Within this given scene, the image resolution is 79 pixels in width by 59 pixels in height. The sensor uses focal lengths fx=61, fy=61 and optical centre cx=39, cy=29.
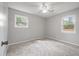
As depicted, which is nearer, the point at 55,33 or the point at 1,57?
the point at 1,57

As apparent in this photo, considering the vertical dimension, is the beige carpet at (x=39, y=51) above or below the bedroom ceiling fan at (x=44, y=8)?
below

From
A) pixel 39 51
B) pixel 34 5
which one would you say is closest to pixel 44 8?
pixel 34 5

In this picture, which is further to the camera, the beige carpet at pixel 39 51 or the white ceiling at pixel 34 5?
the beige carpet at pixel 39 51

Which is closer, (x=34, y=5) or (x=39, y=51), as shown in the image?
(x=34, y=5)

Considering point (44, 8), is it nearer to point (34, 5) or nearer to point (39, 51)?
point (34, 5)

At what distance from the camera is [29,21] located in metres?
1.05

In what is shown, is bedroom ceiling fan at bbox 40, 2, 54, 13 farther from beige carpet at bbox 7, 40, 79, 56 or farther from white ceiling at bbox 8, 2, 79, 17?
beige carpet at bbox 7, 40, 79, 56

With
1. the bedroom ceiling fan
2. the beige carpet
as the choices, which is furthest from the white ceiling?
the beige carpet

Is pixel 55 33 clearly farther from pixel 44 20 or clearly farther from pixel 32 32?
pixel 32 32

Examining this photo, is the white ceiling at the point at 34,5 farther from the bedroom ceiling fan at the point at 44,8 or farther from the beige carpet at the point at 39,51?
the beige carpet at the point at 39,51

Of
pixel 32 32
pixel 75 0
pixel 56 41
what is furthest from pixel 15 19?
pixel 56 41

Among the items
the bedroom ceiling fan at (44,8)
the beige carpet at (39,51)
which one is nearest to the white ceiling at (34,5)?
the bedroom ceiling fan at (44,8)

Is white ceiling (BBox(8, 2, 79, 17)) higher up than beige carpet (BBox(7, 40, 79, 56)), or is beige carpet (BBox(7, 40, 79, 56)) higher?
white ceiling (BBox(8, 2, 79, 17))

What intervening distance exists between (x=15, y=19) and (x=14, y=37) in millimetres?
280
